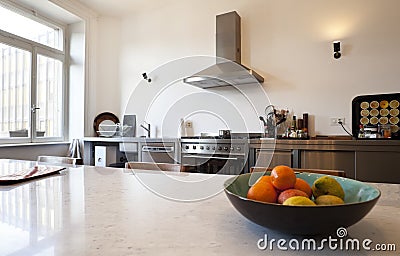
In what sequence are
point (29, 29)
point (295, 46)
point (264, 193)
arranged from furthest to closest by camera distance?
point (29, 29)
point (295, 46)
point (264, 193)

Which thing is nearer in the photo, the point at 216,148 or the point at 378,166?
the point at 378,166

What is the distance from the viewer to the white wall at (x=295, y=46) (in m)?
2.78

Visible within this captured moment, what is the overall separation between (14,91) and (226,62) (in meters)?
2.69

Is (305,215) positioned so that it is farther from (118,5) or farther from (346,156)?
(118,5)

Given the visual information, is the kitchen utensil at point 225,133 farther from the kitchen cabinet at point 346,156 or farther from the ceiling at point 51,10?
the ceiling at point 51,10

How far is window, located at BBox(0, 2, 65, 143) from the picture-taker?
10.7 feet

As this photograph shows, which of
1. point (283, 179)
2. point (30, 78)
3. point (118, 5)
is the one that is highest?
point (118, 5)

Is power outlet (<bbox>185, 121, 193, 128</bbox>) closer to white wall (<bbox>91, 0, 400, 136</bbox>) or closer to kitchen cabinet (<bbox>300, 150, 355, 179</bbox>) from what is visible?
white wall (<bbox>91, 0, 400, 136</bbox>)

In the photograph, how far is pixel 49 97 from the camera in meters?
3.85

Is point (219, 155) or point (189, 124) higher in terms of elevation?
point (189, 124)

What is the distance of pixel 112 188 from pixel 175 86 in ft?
9.79

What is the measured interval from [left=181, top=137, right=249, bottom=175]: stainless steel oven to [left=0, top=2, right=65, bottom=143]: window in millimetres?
2183

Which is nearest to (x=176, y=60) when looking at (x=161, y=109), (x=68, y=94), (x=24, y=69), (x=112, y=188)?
(x=161, y=109)

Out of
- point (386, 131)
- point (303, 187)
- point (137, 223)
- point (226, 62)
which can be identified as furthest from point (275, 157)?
point (137, 223)
